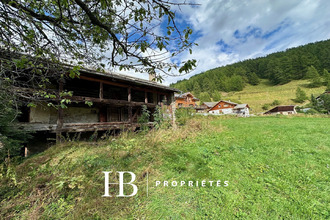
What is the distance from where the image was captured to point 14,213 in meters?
2.06

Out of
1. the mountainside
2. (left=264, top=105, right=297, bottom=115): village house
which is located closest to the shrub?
(left=264, top=105, right=297, bottom=115): village house

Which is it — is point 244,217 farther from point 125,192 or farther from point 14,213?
point 14,213

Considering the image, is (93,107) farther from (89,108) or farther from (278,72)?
(278,72)

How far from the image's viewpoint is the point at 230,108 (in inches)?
1791

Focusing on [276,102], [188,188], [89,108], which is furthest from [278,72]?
[188,188]

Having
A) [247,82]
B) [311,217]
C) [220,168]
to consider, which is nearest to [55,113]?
[220,168]

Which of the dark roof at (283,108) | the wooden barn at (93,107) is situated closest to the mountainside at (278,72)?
the dark roof at (283,108)

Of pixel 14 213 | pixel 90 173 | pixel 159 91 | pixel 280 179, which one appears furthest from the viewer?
pixel 159 91

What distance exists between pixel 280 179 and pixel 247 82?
96716 mm

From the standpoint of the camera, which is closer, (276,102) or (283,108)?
(283,108)

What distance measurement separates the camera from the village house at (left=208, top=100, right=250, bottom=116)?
140 feet

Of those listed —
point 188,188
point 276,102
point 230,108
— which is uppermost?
point 276,102

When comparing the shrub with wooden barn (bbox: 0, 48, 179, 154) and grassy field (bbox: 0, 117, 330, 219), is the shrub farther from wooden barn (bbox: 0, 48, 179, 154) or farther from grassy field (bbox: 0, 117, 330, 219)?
grassy field (bbox: 0, 117, 330, 219)

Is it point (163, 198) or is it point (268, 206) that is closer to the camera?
point (268, 206)
